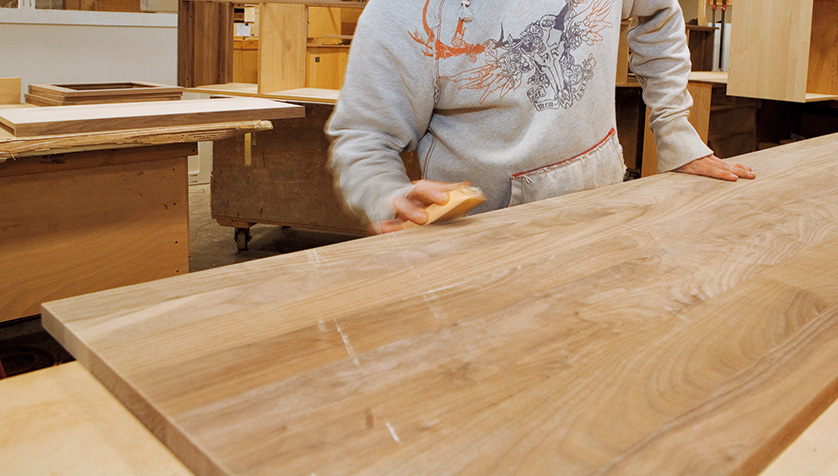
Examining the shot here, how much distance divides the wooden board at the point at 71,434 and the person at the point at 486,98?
522 mm

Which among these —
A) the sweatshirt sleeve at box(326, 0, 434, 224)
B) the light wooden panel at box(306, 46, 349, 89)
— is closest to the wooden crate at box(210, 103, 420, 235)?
the sweatshirt sleeve at box(326, 0, 434, 224)

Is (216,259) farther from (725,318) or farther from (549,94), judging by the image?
(725,318)

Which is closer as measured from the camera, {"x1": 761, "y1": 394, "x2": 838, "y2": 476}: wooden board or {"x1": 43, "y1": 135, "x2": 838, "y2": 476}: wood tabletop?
{"x1": 43, "y1": 135, "x2": 838, "y2": 476}: wood tabletop

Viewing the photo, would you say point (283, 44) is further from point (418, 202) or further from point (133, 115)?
point (418, 202)

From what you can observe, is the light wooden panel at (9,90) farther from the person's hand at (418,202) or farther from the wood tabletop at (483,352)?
the wood tabletop at (483,352)

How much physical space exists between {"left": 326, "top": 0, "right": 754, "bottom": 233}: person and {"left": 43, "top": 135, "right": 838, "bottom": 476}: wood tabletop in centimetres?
35

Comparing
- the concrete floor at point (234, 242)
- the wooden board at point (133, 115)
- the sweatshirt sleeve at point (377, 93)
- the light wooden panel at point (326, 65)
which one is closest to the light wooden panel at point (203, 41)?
the concrete floor at point (234, 242)

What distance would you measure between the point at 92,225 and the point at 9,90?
25.6 inches

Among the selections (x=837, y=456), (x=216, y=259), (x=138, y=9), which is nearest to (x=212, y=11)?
(x=216, y=259)

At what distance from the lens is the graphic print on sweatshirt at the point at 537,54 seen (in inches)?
50.5

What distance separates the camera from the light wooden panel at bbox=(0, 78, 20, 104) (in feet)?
8.29

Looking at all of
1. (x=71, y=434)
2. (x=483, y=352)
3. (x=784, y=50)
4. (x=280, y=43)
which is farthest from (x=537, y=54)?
(x=784, y=50)

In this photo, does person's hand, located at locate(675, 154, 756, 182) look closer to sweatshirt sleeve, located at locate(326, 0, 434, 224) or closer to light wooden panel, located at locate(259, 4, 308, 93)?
sweatshirt sleeve, located at locate(326, 0, 434, 224)

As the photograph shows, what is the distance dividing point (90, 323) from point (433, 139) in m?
0.86
